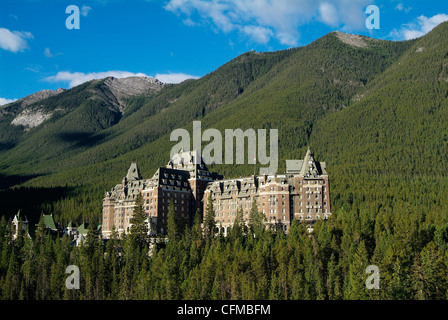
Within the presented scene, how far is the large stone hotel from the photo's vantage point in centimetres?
15088

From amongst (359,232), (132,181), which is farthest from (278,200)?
(132,181)

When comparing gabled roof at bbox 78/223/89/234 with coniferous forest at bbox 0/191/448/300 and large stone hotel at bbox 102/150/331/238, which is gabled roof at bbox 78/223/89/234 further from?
coniferous forest at bbox 0/191/448/300

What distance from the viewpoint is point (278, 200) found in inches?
5930

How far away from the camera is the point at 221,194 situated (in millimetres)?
164500

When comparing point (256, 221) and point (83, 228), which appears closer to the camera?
point (256, 221)

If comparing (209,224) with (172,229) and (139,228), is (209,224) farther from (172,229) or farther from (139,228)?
(139,228)

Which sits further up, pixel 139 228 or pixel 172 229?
pixel 139 228

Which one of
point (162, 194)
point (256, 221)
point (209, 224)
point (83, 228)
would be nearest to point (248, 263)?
point (256, 221)

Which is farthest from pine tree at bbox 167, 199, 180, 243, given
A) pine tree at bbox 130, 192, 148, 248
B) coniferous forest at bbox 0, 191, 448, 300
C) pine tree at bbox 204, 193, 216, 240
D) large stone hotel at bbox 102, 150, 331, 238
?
large stone hotel at bbox 102, 150, 331, 238

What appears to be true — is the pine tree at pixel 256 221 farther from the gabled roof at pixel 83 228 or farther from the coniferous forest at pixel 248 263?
the gabled roof at pixel 83 228

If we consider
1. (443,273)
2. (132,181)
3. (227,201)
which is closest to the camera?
(443,273)
